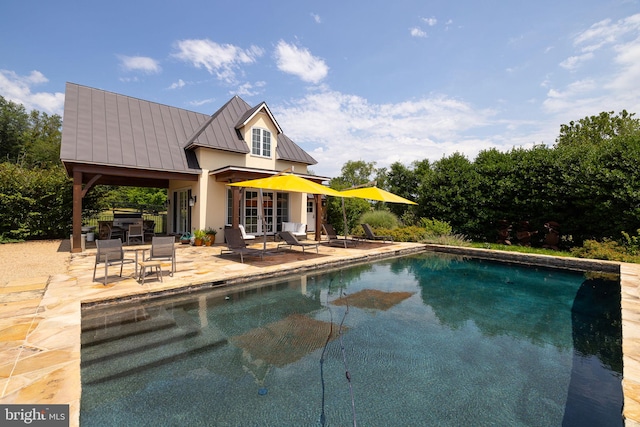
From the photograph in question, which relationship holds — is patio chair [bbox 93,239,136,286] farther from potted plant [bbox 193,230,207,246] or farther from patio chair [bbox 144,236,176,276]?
potted plant [bbox 193,230,207,246]

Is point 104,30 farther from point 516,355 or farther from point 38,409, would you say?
point 516,355

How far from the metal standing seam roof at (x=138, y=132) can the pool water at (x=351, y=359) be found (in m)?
8.44

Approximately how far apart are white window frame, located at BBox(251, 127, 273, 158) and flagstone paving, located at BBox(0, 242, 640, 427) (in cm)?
681

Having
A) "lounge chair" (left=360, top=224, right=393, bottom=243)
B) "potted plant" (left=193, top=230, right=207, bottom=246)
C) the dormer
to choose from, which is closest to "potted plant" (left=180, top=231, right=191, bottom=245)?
"potted plant" (left=193, top=230, right=207, bottom=246)

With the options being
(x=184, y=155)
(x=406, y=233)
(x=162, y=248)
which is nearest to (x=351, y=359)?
(x=162, y=248)

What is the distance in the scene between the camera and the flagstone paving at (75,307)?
281 centimetres

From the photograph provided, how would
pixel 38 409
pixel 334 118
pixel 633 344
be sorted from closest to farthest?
pixel 38 409, pixel 633 344, pixel 334 118

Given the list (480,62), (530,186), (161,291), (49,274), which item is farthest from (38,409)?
(530,186)

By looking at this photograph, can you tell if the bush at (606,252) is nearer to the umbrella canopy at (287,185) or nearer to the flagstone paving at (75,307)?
the flagstone paving at (75,307)

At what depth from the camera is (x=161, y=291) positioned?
6.20 metres

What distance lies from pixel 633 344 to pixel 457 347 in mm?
2112

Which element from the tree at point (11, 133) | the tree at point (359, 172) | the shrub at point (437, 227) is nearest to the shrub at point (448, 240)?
the shrub at point (437, 227)

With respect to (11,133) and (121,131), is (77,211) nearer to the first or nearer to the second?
(121,131)

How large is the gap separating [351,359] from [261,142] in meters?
13.5
